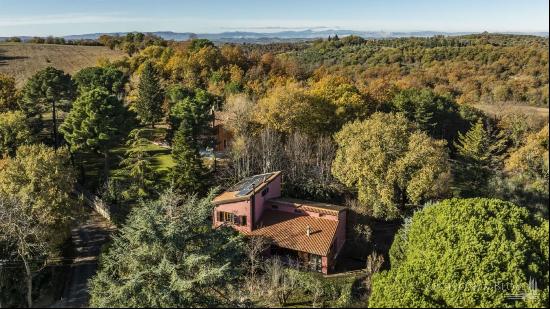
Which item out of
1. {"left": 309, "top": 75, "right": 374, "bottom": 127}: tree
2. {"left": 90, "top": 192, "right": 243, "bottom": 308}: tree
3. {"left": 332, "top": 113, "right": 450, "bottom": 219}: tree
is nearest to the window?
{"left": 90, "top": 192, "right": 243, "bottom": 308}: tree

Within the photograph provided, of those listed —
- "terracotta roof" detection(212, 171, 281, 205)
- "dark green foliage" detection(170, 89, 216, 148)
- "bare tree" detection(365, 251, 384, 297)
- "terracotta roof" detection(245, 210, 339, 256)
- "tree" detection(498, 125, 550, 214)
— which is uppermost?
"dark green foliage" detection(170, 89, 216, 148)

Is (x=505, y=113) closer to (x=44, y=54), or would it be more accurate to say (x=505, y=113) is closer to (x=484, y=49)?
(x=484, y=49)

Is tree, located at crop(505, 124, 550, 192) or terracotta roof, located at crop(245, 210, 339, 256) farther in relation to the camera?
tree, located at crop(505, 124, 550, 192)

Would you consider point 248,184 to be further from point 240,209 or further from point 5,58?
point 5,58

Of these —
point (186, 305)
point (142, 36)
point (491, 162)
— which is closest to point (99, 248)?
point (186, 305)

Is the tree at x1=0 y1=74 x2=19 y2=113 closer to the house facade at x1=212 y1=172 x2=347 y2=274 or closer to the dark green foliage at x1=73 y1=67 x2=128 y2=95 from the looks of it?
the dark green foliage at x1=73 y1=67 x2=128 y2=95

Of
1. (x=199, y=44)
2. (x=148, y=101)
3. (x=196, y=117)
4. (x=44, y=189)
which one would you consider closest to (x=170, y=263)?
(x=44, y=189)
